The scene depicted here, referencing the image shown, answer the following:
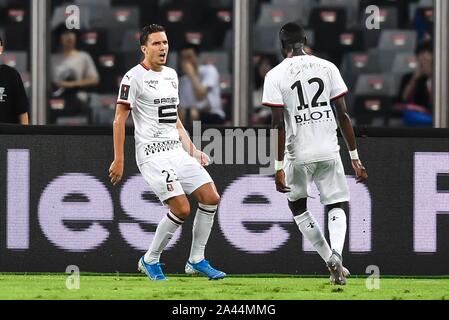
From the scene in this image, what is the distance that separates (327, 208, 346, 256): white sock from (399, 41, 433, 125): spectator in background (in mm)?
4747

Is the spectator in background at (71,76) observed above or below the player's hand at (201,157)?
above

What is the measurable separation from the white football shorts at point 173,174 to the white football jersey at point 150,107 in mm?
63

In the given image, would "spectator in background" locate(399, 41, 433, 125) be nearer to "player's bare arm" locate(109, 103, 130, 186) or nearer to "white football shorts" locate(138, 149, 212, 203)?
"white football shorts" locate(138, 149, 212, 203)

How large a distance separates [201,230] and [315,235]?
0.91m

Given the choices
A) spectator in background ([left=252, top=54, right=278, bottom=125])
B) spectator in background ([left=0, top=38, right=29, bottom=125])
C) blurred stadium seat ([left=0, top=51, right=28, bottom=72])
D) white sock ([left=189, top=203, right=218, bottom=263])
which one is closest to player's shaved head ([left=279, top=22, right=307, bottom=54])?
white sock ([left=189, top=203, right=218, bottom=263])

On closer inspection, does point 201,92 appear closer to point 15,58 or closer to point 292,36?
point 15,58

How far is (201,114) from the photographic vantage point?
1424 cm

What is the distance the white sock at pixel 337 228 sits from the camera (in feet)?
31.4

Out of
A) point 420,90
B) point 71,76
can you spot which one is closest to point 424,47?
point 420,90

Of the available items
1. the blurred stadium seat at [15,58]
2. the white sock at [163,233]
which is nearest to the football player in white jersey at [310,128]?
the white sock at [163,233]

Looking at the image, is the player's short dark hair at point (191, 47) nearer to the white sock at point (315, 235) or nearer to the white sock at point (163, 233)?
the white sock at point (163, 233)

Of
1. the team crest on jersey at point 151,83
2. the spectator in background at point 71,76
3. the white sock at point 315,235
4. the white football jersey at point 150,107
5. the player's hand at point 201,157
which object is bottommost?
the white sock at point 315,235

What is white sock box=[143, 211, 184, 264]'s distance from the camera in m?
9.92

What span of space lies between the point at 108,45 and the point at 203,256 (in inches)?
182
